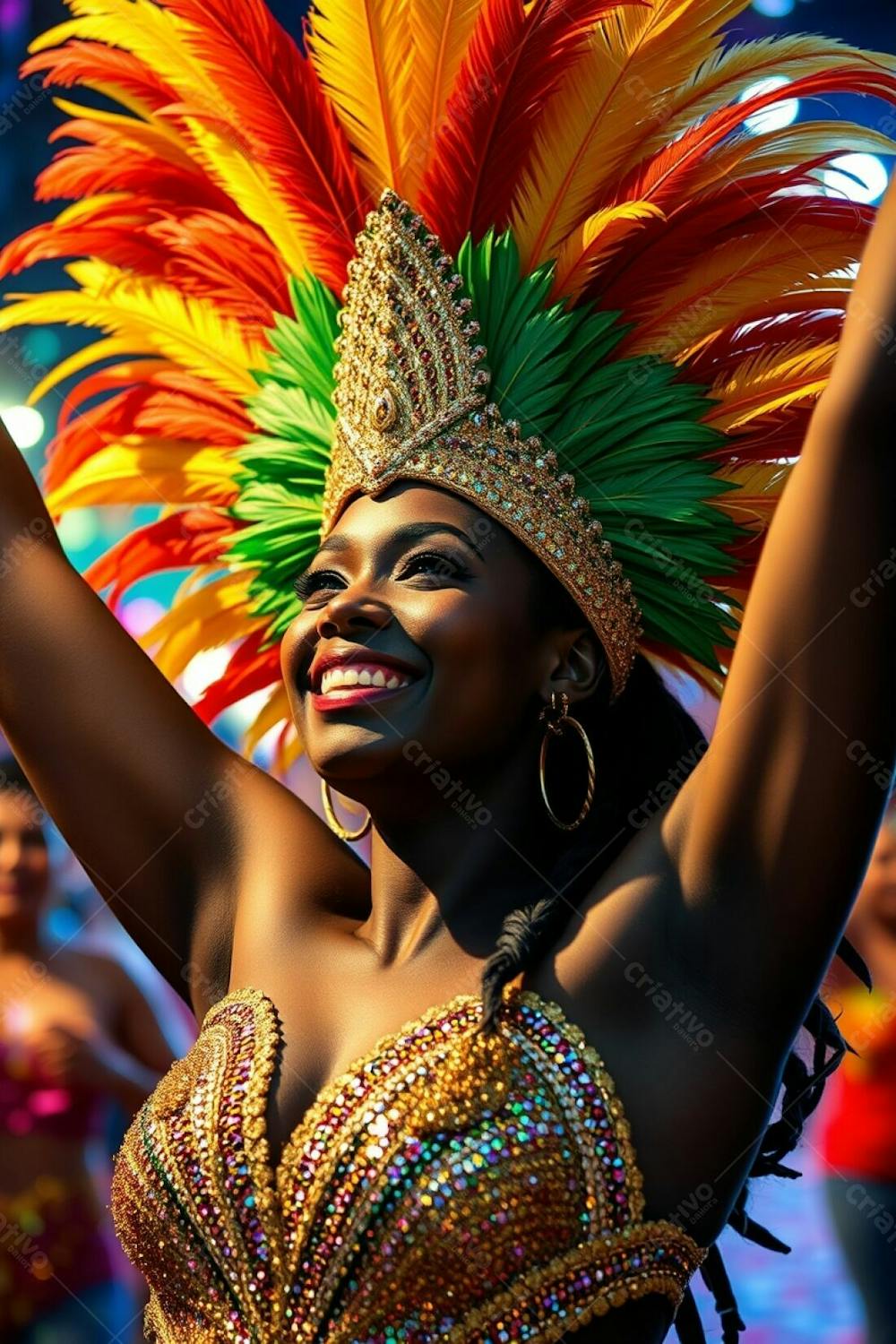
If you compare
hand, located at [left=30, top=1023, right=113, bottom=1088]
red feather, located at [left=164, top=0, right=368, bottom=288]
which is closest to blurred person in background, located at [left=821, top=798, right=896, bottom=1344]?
hand, located at [left=30, top=1023, right=113, bottom=1088]

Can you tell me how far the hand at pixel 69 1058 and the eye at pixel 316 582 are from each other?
2401 millimetres

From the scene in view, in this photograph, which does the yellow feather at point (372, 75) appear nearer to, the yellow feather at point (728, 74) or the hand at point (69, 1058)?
the yellow feather at point (728, 74)

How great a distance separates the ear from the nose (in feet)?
0.82

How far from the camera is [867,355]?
1850 mm

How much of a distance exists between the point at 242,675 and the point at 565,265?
0.83m

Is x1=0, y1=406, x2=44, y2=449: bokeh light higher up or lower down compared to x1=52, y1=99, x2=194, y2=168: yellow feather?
lower down

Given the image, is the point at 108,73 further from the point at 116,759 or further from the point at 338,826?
the point at 338,826

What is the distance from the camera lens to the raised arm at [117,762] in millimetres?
2426

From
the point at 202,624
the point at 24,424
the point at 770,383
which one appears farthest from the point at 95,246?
the point at 24,424

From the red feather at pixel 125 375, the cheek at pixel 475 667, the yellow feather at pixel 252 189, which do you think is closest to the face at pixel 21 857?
the red feather at pixel 125 375

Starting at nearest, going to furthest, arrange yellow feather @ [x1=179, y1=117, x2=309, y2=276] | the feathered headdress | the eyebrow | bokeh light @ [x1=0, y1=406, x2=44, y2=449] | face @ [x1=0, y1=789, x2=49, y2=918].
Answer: the eyebrow → the feathered headdress → yellow feather @ [x1=179, y1=117, x2=309, y2=276] → face @ [x1=0, y1=789, x2=49, y2=918] → bokeh light @ [x1=0, y1=406, x2=44, y2=449]

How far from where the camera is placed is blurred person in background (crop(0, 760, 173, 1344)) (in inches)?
167

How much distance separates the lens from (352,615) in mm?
2145

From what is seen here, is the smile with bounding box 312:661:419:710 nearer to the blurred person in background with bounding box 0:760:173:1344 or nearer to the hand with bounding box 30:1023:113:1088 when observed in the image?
the blurred person in background with bounding box 0:760:173:1344
